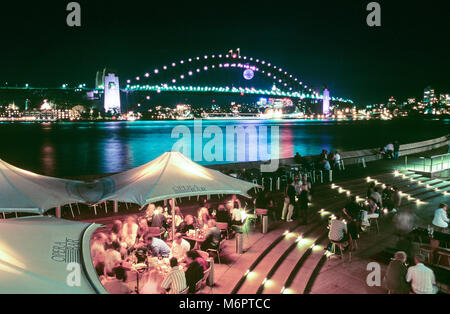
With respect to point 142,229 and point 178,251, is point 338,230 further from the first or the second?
point 142,229

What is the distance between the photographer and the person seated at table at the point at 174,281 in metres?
4.21

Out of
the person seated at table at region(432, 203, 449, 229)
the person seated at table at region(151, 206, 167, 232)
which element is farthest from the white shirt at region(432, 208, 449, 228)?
the person seated at table at region(151, 206, 167, 232)

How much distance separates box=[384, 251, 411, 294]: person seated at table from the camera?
475 centimetres

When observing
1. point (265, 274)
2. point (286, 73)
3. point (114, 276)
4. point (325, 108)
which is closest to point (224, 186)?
point (265, 274)

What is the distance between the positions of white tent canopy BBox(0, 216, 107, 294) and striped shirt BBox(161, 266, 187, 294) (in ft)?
4.33

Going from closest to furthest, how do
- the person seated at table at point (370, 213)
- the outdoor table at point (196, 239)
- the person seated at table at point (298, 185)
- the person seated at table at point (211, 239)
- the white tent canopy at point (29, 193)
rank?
the white tent canopy at point (29, 193) < the person seated at table at point (211, 239) < the outdoor table at point (196, 239) < the person seated at table at point (370, 213) < the person seated at table at point (298, 185)

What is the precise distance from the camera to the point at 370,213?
317 inches

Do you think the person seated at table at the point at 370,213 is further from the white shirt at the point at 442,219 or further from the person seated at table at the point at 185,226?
the person seated at table at the point at 185,226

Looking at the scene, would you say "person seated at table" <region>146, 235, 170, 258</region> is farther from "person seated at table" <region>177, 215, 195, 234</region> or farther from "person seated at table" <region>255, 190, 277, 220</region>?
"person seated at table" <region>255, 190, 277, 220</region>

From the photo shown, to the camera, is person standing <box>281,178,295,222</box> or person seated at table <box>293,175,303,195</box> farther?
person seated at table <box>293,175,303,195</box>

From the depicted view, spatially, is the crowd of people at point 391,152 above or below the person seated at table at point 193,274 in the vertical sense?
above

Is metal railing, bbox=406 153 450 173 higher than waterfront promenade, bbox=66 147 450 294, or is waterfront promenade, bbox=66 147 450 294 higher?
metal railing, bbox=406 153 450 173

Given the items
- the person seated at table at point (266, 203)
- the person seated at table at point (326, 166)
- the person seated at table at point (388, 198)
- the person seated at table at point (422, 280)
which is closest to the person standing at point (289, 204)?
the person seated at table at point (266, 203)

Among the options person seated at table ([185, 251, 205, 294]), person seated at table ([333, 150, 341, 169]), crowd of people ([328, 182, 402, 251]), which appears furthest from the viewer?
person seated at table ([333, 150, 341, 169])
